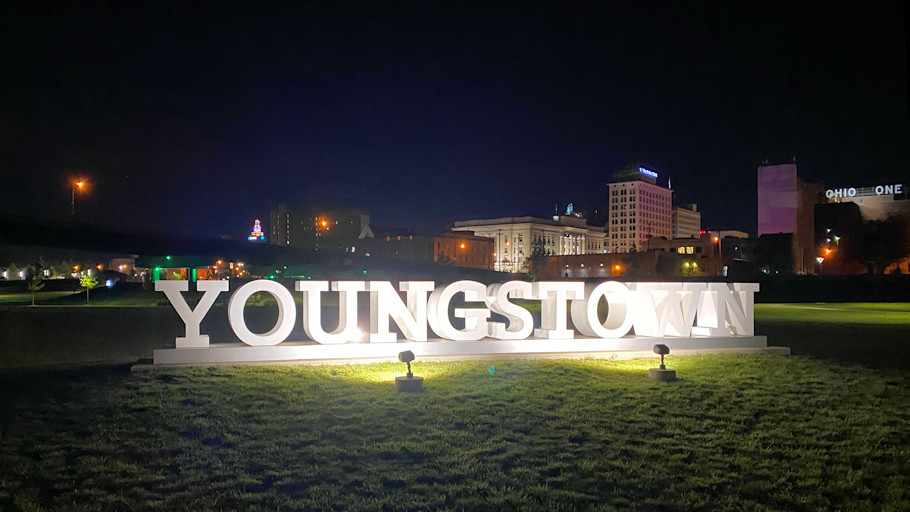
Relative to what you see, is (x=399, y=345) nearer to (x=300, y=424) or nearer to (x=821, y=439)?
(x=300, y=424)

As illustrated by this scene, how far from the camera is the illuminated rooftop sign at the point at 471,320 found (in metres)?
14.2

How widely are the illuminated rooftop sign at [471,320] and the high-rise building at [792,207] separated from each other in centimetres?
8402

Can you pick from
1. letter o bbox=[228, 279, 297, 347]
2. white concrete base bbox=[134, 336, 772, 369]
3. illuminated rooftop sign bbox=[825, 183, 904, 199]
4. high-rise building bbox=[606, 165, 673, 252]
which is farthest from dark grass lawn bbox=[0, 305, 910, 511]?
high-rise building bbox=[606, 165, 673, 252]

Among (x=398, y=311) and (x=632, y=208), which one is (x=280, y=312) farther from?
(x=632, y=208)

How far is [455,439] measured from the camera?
8195 mm

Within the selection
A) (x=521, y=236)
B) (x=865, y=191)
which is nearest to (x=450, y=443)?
(x=865, y=191)

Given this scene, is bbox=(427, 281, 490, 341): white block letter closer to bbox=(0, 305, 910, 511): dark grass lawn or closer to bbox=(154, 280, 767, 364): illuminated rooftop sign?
bbox=(154, 280, 767, 364): illuminated rooftop sign

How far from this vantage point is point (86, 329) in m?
24.4

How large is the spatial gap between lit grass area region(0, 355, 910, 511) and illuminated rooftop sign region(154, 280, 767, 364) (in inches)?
60.0

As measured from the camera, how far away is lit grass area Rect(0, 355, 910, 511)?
631 cm

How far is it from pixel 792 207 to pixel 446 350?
93239 mm

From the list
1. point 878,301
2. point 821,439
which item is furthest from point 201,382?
point 878,301

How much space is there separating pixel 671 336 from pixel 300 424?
11.2m

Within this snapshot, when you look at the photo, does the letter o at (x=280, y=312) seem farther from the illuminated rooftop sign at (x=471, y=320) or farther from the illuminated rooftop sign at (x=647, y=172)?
the illuminated rooftop sign at (x=647, y=172)
